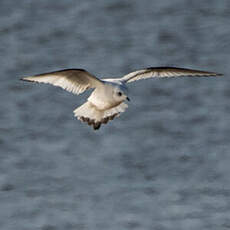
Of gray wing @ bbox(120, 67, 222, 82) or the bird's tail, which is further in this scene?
gray wing @ bbox(120, 67, 222, 82)

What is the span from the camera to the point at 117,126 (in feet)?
45.2

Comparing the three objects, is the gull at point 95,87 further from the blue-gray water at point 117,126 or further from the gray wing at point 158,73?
the blue-gray water at point 117,126

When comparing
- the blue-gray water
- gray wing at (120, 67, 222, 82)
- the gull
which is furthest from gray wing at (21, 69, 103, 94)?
the blue-gray water

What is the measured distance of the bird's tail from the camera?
360 inches

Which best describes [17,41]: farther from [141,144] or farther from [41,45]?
[141,144]

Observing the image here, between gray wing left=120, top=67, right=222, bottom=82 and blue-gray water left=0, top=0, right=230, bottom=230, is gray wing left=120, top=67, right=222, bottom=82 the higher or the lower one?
the lower one

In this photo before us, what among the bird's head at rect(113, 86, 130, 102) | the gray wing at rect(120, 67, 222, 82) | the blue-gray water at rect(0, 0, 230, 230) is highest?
the blue-gray water at rect(0, 0, 230, 230)

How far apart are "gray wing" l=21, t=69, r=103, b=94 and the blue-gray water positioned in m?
2.78

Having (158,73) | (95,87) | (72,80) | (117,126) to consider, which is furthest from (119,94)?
(117,126)

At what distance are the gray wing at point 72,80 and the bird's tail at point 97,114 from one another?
19 centimetres

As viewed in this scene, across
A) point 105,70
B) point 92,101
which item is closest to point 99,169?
point 105,70

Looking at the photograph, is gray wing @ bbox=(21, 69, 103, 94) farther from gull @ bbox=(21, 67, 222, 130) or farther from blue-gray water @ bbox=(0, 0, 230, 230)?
blue-gray water @ bbox=(0, 0, 230, 230)

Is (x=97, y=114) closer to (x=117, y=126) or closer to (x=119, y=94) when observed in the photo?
(x=119, y=94)

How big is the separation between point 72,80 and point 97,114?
0.37m
